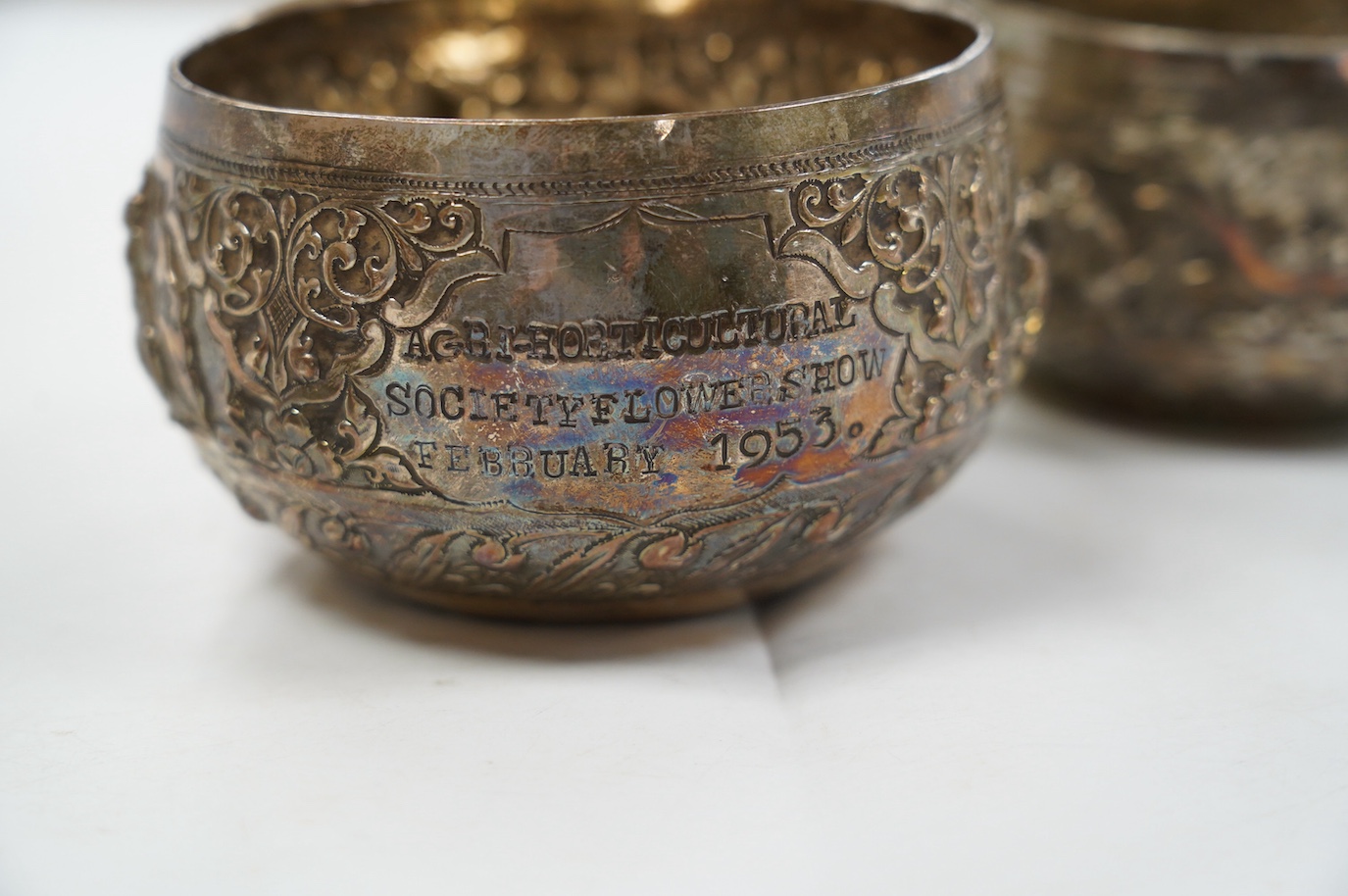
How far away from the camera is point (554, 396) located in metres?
1.09

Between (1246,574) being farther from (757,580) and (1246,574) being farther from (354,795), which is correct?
(354,795)

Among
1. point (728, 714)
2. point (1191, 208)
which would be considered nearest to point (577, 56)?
point (1191, 208)

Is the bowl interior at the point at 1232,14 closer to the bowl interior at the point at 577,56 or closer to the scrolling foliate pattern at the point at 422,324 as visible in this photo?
the bowl interior at the point at 577,56

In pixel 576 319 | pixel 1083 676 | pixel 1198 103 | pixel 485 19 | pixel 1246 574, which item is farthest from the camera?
pixel 485 19

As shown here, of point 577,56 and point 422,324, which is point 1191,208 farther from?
point 422,324

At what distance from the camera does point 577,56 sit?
A: 1.70 meters

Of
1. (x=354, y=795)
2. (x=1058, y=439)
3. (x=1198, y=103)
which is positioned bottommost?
(x=1058, y=439)

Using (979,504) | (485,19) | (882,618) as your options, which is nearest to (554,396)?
(882,618)

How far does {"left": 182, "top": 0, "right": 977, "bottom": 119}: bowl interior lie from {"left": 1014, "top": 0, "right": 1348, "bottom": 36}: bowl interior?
482 millimetres

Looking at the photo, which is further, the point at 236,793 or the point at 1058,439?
the point at 1058,439

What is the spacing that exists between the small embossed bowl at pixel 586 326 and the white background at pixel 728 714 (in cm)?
9

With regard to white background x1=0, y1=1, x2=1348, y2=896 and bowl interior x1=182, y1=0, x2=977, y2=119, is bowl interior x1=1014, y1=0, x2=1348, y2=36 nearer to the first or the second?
bowl interior x1=182, y1=0, x2=977, y2=119

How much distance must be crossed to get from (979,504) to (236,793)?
757 mm

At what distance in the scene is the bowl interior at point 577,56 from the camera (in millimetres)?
1577
